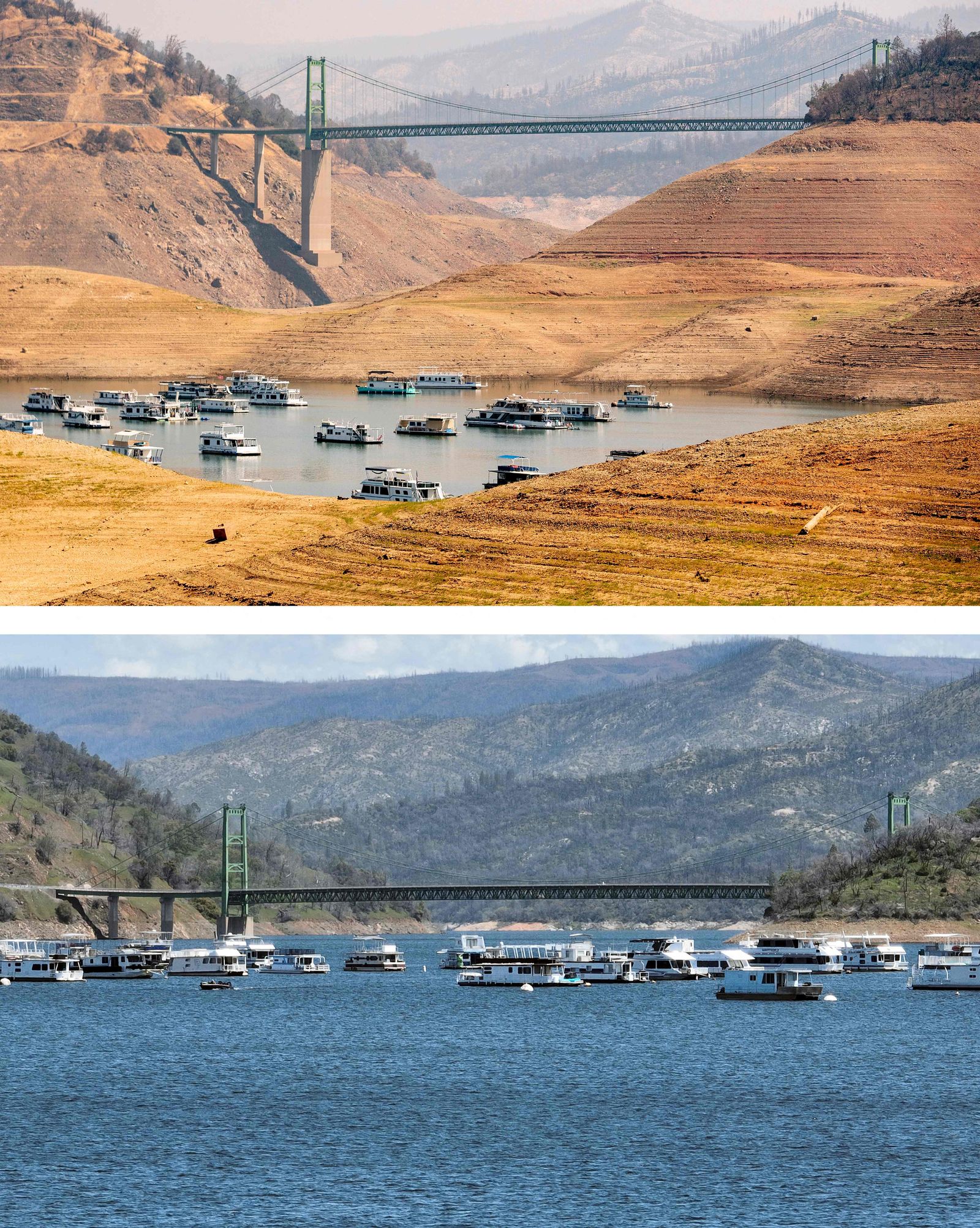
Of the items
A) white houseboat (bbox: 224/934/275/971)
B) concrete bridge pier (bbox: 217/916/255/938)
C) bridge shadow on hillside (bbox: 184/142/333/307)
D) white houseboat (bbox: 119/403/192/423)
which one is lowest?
concrete bridge pier (bbox: 217/916/255/938)

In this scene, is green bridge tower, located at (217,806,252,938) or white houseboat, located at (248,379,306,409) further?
green bridge tower, located at (217,806,252,938)

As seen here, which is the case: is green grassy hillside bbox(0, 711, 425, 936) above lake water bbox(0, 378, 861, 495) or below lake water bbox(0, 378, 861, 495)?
below

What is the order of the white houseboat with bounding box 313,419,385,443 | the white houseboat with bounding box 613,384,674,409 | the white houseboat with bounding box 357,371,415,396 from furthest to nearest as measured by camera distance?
1. the white houseboat with bounding box 357,371,415,396
2. the white houseboat with bounding box 613,384,674,409
3. the white houseboat with bounding box 313,419,385,443

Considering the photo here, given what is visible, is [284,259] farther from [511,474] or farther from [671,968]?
[511,474]

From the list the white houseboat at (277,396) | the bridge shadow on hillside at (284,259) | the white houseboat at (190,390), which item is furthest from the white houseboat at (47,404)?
the bridge shadow on hillside at (284,259)

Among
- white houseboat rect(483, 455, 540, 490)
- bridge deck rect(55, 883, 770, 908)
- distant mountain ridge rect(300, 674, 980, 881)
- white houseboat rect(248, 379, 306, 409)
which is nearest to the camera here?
white houseboat rect(483, 455, 540, 490)

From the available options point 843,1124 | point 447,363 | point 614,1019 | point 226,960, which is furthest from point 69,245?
point 843,1124

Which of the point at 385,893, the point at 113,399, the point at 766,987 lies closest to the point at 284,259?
the point at 385,893

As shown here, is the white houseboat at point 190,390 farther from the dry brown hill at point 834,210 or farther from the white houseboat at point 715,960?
the dry brown hill at point 834,210

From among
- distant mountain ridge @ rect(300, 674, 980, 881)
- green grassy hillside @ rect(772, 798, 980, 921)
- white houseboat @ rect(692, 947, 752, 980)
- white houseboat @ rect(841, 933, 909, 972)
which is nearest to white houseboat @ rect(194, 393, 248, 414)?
white houseboat @ rect(692, 947, 752, 980)

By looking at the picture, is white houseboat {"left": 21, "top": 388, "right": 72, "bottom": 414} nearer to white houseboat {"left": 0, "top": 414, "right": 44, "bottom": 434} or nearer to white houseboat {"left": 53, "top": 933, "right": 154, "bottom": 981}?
white houseboat {"left": 0, "top": 414, "right": 44, "bottom": 434}
